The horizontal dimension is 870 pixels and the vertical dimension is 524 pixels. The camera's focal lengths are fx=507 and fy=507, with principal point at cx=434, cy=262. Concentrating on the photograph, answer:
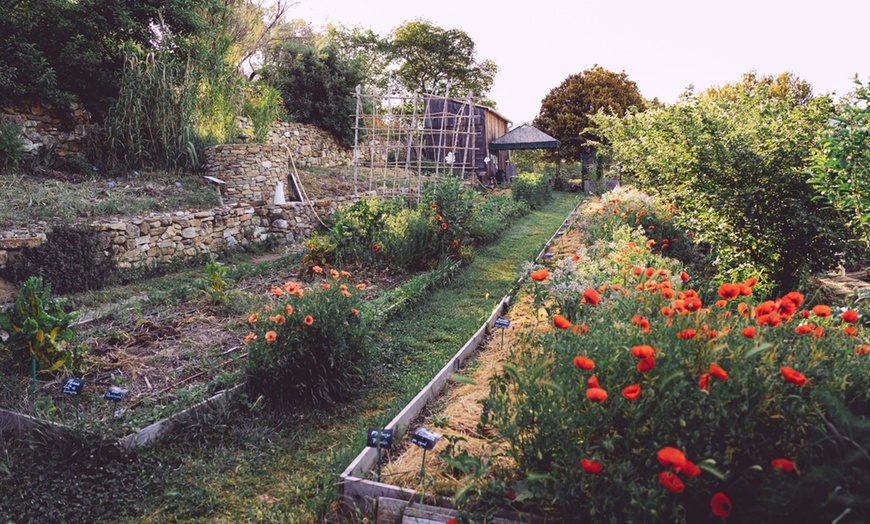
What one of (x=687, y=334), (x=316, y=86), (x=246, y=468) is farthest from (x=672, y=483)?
(x=316, y=86)

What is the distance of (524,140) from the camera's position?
19.9m

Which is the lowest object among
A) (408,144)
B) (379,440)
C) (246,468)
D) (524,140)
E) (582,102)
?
(246,468)

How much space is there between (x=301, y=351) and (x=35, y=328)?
1746mm

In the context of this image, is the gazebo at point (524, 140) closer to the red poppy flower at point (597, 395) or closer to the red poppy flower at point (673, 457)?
the red poppy flower at point (597, 395)

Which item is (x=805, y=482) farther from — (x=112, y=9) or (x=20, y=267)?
(x=112, y=9)

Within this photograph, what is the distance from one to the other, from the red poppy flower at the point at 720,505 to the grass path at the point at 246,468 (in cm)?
160

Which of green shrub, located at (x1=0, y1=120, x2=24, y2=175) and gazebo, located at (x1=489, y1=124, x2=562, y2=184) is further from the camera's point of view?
gazebo, located at (x1=489, y1=124, x2=562, y2=184)

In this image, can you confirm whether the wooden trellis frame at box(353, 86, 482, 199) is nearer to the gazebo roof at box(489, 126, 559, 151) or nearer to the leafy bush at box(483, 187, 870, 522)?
the gazebo roof at box(489, 126, 559, 151)

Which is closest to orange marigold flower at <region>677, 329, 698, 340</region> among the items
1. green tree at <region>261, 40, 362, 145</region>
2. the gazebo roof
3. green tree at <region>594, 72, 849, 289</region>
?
green tree at <region>594, 72, 849, 289</region>

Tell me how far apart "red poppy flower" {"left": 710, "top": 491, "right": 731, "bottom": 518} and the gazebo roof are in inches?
749

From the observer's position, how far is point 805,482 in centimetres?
151

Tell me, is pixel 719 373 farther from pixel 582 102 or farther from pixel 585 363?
pixel 582 102

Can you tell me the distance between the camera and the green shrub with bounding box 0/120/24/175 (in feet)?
24.2

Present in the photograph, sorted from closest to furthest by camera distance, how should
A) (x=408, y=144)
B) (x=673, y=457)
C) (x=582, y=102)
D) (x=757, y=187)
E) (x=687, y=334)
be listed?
(x=673, y=457) → (x=687, y=334) → (x=757, y=187) → (x=408, y=144) → (x=582, y=102)
